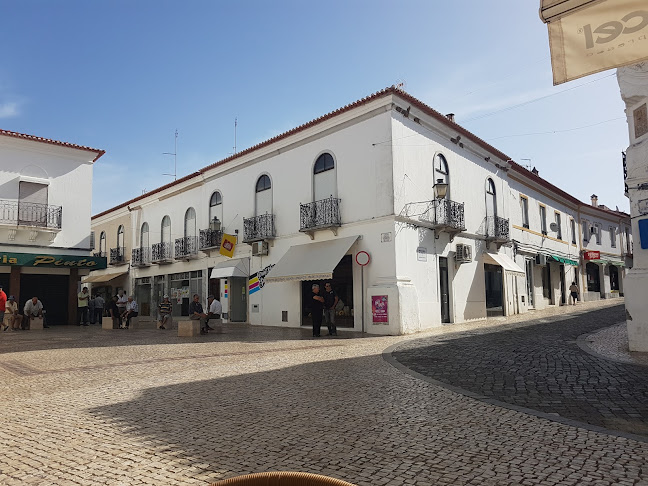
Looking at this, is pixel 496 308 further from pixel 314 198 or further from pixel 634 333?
pixel 634 333

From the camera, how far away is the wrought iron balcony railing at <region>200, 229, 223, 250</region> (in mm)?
22109

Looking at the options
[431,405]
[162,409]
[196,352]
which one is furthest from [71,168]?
[431,405]

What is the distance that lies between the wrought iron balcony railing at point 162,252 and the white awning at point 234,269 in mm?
5911

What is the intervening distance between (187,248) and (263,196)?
21.2 feet

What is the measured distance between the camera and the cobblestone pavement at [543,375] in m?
5.02

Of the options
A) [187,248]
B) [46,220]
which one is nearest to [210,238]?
[187,248]

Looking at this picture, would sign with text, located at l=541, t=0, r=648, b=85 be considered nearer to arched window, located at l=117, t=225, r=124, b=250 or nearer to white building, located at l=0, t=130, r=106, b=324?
white building, located at l=0, t=130, r=106, b=324

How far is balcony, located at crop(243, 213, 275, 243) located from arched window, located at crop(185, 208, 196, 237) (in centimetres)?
528

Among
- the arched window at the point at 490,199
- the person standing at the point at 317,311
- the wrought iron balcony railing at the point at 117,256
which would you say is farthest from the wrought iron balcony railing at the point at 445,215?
the wrought iron balcony railing at the point at 117,256

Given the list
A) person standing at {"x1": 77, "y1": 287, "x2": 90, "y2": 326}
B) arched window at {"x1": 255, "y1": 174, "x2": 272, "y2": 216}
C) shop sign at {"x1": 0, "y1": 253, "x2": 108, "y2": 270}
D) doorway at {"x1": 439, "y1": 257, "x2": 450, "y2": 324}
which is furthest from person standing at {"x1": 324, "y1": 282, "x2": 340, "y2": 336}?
person standing at {"x1": 77, "y1": 287, "x2": 90, "y2": 326}

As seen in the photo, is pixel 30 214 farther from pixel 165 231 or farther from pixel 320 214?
pixel 320 214

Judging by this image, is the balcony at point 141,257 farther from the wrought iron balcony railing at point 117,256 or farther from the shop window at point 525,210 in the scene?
the shop window at point 525,210

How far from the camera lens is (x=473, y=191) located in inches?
783

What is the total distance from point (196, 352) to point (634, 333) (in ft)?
29.0
